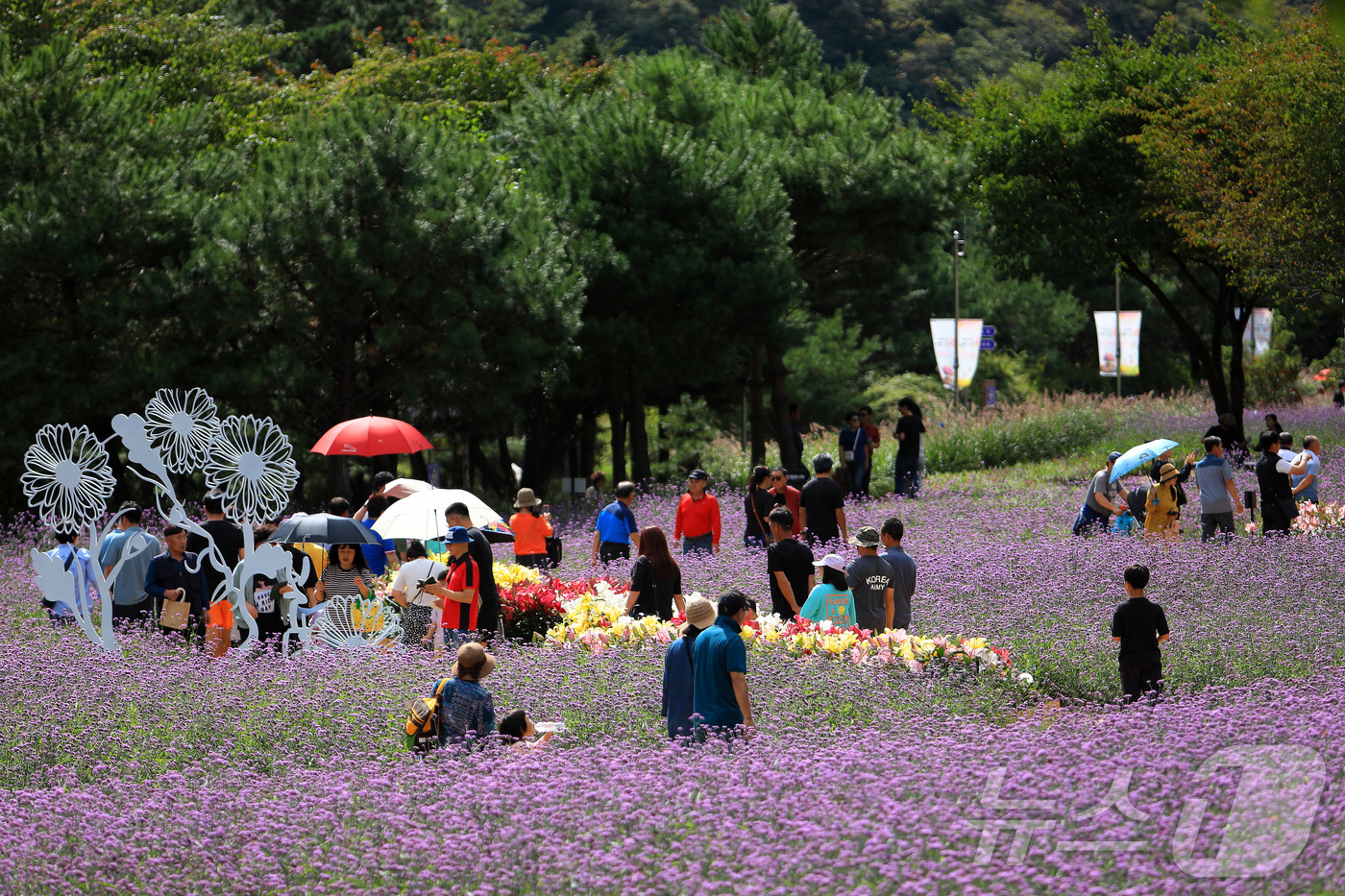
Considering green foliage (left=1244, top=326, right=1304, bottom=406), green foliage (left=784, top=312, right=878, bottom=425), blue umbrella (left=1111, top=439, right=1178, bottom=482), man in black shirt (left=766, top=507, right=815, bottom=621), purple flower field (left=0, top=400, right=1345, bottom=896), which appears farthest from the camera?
green foliage (left=1244, top=326, right=1304, bottom=406)

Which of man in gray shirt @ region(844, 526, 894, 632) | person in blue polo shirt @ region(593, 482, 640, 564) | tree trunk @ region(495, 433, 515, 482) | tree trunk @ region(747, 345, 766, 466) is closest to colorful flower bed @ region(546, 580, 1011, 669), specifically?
man in gray shirt @ region(844, 526, 894, 632)

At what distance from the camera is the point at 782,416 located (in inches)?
1118

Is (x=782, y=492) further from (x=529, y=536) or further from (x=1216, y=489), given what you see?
(x=1216, y=489)

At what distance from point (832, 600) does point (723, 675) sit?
2.89 meters

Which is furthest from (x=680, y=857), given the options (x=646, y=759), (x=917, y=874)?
(x=646, y=759)

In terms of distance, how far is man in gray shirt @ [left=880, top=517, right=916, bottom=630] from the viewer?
980cm

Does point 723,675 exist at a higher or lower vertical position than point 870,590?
lower

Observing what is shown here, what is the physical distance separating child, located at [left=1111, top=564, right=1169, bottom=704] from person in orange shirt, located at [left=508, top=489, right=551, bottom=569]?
6682 mm

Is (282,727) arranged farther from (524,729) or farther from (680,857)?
(680,857)

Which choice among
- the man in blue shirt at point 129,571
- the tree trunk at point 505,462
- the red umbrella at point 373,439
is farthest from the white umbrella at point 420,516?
the tree trunk at point 505,462

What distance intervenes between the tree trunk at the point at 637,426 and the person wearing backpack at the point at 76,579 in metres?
15.0

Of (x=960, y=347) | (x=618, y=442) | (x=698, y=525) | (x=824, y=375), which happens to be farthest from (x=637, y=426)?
(x=824, y=375)

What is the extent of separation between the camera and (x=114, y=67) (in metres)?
31.1

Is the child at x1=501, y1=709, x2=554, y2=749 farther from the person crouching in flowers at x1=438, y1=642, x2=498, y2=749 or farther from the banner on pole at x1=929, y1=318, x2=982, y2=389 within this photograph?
the banner on pole at x1=929, y1=318, x2=982, y2=389
